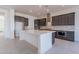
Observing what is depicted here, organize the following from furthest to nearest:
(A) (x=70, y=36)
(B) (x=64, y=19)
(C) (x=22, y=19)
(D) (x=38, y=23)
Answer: (D) (x=38, y=23)
(C) (x=22, y=19)
(B) (x=64, y=19)
(A) (x=70, y=36)

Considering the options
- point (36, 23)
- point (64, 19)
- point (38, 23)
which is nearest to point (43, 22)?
point (38, 23)

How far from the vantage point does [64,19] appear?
8.37m

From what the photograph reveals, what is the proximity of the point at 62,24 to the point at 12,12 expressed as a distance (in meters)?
4.33

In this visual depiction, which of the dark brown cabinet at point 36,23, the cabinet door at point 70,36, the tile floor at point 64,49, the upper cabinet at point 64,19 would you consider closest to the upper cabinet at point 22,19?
the dark brown cabinet at point 36,23

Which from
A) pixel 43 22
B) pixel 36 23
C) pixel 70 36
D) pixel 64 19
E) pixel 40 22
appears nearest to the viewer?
pixel 70 36

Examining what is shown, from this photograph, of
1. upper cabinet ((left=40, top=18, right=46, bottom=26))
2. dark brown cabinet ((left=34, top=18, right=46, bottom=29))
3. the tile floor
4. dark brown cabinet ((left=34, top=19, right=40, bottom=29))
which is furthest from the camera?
dark brown cabinet ((left=34, top=19, right=40, bottom=29))

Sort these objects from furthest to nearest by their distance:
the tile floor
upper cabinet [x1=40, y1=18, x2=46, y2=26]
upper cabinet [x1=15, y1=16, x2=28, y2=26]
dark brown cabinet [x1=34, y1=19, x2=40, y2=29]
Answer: dark brown cabinet [x1=34, y1=19, x2=40, y2=29]
upper cabinet [x1=40, y1=18, x2=46, y2=26]
upper cabinet [x1=15, y1=16, x2=28, y2=26]
the tile floor

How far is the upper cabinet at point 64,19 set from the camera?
7.73 metres

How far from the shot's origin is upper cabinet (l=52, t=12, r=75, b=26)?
7.73 m

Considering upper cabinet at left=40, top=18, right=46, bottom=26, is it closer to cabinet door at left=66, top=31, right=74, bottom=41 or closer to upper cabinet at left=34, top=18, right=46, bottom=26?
upper cabinet at left=34, top=18, right=46, bottom=26

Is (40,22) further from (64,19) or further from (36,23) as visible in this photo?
(64,19)

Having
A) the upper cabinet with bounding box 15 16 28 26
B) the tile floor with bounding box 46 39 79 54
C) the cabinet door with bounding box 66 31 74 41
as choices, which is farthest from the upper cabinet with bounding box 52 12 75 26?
the upper cabinet with bounding box 15 16 28 26

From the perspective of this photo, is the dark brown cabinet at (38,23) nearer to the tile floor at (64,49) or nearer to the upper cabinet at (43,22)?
the upper cabinet at (43,22)

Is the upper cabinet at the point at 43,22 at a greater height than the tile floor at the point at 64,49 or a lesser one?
greater
